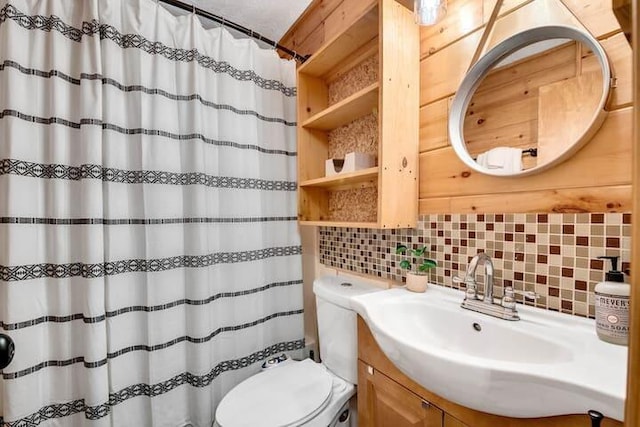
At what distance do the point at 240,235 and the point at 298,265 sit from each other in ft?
1.27

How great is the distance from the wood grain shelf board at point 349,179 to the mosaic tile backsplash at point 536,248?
0.28 meters

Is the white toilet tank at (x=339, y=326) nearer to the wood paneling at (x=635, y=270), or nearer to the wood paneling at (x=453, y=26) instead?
the wood paneling at (x=635, y=270)

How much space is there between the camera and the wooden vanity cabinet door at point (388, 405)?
73cm

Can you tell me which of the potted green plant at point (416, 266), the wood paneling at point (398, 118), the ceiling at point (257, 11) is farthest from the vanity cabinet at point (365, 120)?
the ceiling at point (257, 11)

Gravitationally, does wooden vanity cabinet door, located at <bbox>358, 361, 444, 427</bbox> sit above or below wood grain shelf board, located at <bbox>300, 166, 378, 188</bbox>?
below

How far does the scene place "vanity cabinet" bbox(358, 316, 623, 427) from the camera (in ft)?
1.81

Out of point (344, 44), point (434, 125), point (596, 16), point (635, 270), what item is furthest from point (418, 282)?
point (344, 44)

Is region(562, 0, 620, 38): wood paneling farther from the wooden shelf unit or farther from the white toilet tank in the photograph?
the white toilet tank

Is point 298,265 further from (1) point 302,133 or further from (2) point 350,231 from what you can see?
(1) point 302,133

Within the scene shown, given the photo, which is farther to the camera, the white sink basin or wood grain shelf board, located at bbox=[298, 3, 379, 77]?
wood grain shelf board, located at bbox=[298, 3, 379, 77]

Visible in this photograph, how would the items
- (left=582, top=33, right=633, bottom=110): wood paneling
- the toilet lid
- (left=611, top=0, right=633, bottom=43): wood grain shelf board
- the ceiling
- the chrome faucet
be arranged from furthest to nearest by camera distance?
1. the ceiling
2. the toilet lid
3. the chrome faucet
4. (left=582, top=33, right=633, bottom=110): wood paneling
5. (left=611, top=0, right=633, bottom=43): wood grain shelf board

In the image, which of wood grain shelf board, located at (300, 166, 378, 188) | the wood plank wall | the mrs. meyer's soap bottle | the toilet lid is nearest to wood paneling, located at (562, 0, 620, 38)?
the wood plank wall

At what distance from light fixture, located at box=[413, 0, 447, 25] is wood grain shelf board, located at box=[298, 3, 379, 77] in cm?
17

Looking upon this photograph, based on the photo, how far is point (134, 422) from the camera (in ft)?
3.71
